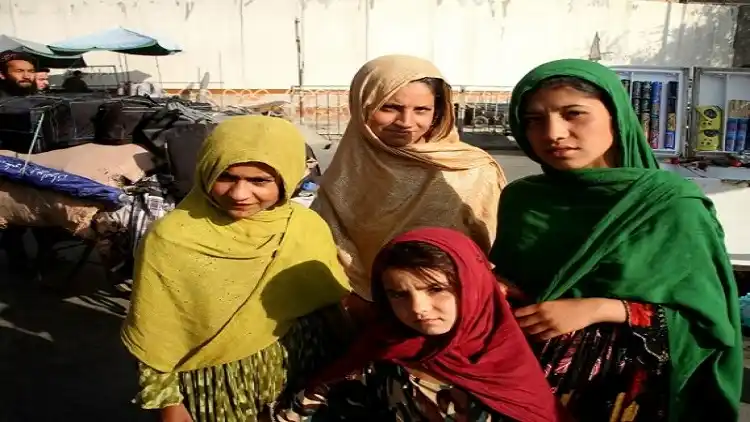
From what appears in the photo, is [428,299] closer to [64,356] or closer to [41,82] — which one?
[64,356]

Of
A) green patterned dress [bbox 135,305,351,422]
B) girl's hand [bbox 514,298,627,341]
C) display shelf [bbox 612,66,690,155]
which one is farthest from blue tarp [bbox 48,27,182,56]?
girl's hand [bbox 514,298,627,341]

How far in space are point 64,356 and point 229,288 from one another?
2843 mm

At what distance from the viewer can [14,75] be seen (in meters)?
6.27

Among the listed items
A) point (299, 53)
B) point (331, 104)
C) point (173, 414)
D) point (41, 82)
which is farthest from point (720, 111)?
point (299, 53)

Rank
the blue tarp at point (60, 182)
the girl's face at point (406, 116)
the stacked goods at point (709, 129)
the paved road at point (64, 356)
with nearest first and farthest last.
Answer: the girl's face at point (406, 116), the paved road at point (64, 356), the blue tarp at point (60, 182), the stacked goods at point (709, 129)

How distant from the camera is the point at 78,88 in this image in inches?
436


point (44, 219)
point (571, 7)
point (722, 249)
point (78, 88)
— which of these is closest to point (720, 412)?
point (722, 249)

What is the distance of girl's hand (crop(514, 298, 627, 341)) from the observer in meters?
1.39

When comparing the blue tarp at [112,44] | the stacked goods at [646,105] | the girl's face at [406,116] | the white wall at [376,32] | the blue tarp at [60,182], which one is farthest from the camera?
the white wall at [376,32]

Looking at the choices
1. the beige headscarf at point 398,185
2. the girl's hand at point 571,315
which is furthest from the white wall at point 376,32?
the girl's hand at point 571,315

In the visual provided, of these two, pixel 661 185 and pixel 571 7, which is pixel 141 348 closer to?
pixel 661 185

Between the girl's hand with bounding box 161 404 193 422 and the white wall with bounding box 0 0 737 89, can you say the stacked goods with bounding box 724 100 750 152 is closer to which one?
the girl's hand with bounding box 161 404 193 422

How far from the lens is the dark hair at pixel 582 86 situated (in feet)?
4.79

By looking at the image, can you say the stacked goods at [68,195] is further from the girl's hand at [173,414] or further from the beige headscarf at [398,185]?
the girl's hand at [173,414]
